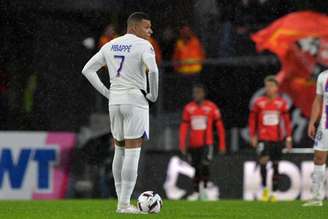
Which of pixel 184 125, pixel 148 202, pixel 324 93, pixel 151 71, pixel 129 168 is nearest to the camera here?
pixel 151 71

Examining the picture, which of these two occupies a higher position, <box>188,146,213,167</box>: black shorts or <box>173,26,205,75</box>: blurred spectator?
<box>173,26,205,75</box>: blurred spectator

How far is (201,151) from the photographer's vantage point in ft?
64.5

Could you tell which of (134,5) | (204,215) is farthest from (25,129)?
(204,215)

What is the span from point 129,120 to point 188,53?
31.4 feet

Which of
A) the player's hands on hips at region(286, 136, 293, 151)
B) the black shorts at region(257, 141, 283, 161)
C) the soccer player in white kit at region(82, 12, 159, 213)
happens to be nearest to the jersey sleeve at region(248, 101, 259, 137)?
the black shorts at region(257, 141, 283, 161)

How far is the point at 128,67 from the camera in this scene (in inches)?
464

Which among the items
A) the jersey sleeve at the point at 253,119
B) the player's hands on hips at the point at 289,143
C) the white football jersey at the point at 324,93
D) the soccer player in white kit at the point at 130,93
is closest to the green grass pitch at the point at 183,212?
the soccer player in white kit at the point at 130,93

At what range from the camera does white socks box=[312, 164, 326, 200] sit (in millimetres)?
14445

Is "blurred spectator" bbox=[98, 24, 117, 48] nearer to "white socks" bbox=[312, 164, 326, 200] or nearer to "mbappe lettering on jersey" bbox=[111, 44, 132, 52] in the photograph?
"white socks" bbox=[312, 164, 326, 200]

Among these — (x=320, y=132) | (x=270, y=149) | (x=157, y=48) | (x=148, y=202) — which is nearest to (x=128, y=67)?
(x=148, y=202)

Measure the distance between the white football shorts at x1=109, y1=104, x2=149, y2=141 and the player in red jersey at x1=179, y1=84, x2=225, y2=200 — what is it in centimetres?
754

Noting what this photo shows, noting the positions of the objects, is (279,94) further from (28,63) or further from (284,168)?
(28,63)

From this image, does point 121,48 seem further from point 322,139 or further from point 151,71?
point 322,139

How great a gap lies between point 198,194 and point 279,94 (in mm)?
2613
